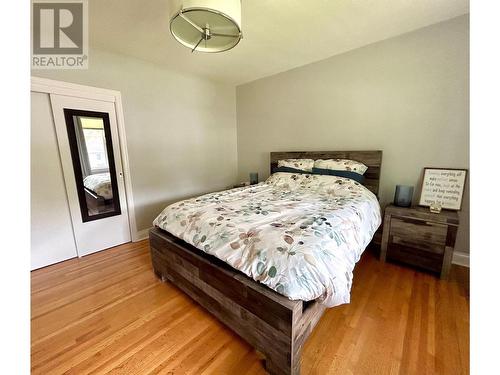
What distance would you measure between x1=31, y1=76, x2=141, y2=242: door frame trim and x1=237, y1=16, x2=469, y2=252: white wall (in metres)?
2.17

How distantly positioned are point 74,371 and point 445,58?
3.78m

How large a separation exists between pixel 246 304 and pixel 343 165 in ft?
6.46

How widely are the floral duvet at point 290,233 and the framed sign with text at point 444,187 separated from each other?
1.80 ft

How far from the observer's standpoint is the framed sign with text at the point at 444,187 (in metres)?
2.02

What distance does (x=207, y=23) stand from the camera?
149 cm

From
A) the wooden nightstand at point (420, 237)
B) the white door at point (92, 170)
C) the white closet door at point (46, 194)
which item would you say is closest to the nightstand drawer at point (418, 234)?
the wooden nightstand at point (420, 237)

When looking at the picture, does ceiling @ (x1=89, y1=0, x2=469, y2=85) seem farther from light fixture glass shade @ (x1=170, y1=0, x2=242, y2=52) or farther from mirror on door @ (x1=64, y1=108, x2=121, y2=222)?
mirror on door @ (x1=64, y1=108, x2=121, y2=222)

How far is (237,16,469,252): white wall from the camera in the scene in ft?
Answer: 6.62

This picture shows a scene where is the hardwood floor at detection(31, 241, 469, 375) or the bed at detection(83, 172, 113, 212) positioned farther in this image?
the bed at detection(83, 172, 113, 212)

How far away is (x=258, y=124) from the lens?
12.0 feet

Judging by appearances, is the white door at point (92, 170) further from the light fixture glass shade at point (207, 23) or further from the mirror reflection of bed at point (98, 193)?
the light fixture glass shade at point (207, 23)
